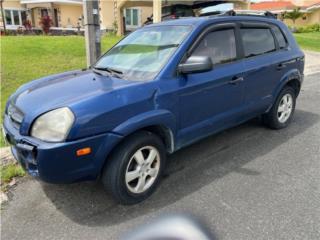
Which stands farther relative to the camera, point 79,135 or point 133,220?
point 133,220

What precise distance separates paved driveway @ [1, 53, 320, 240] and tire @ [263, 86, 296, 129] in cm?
66

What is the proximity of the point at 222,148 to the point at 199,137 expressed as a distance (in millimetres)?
813

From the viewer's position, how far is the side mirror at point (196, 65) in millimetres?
3285

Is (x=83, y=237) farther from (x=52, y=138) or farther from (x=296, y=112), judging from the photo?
(x=296, y=112)

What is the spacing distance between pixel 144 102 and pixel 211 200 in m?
1.19

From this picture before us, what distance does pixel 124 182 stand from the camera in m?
3.04

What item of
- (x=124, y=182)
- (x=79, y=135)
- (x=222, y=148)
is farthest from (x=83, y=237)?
(x=222, y=148)

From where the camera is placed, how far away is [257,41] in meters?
4.54

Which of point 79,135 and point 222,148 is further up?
point 79,135

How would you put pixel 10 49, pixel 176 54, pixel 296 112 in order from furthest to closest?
pixel 10 49
pixel 296 112
pixel 176 54

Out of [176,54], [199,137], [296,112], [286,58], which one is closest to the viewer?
[176,54]

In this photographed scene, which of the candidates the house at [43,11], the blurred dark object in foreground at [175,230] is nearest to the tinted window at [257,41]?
the blurred dark object in foreground at [175,230]

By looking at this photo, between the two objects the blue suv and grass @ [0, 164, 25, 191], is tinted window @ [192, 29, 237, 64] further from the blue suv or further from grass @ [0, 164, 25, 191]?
grass @ [0, 164, 25, 191]

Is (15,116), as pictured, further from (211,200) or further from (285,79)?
(285,79)
